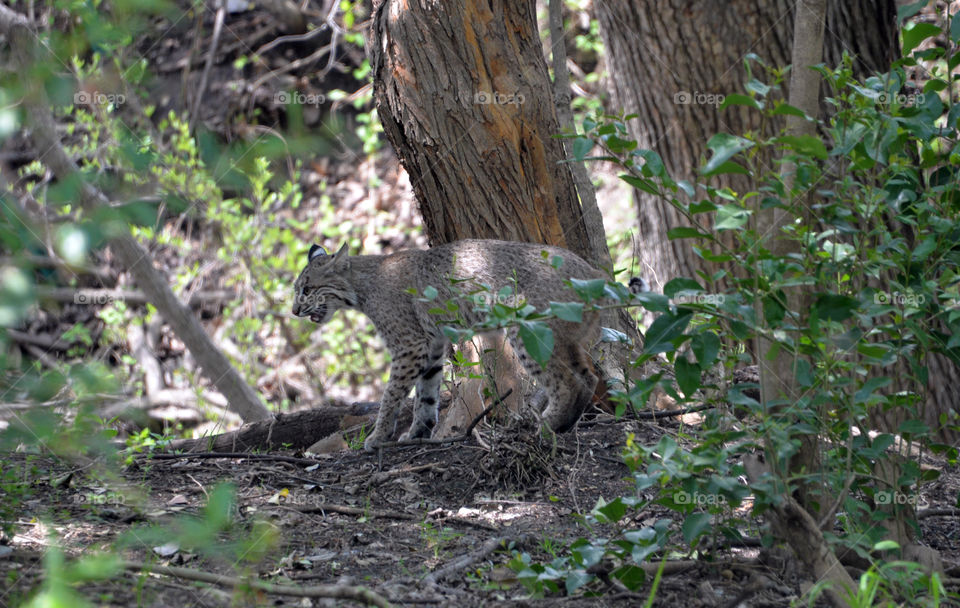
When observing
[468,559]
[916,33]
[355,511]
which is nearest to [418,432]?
[355,511]

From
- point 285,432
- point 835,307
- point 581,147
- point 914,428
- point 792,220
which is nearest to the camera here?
point 835,307

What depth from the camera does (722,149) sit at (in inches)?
104

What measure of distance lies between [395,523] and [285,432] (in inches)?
97.0

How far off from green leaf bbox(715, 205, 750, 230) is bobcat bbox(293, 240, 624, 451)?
243 cm

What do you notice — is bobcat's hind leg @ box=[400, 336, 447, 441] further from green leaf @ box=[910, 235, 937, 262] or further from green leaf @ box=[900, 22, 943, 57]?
green leaf @ box=[900, 22, 943, 57]

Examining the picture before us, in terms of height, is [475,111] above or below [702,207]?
above

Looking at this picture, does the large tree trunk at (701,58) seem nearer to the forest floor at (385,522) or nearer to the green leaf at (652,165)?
the forest floor at (385,522)

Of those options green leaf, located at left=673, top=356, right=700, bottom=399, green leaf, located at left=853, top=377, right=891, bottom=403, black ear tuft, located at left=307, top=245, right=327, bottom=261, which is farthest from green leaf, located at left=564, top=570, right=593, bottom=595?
black ear tuft, located at left=307, top=245, right=327, bottom=261

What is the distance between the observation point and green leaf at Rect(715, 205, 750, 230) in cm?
273

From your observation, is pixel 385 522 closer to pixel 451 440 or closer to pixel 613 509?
pixel 451 440

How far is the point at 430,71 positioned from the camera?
5.61 m

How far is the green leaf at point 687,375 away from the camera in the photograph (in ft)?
9.75

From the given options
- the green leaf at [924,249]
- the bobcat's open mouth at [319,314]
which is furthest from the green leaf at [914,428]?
the bobcat's open mouth at [319,314]

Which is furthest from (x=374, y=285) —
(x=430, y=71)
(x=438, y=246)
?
(x=430, y=71)
